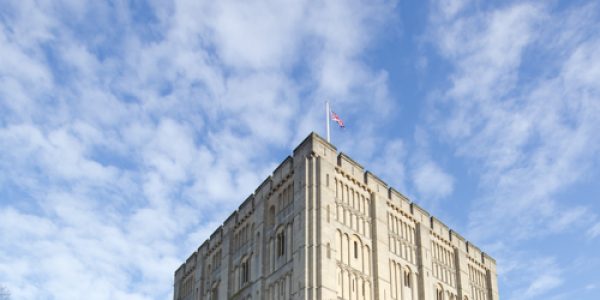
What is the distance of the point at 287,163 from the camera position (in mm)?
60000

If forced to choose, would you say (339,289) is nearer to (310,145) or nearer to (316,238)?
(316,238)

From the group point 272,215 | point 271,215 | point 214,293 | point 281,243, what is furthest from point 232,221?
point 281,243

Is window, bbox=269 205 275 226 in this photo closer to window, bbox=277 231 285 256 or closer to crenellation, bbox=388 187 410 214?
window, bbox=277 231 285 256

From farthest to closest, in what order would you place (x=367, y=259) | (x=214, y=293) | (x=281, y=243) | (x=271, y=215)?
(x=214, y=293), (x=271, y=215), (x=281, y=243), (x=367, y=259)

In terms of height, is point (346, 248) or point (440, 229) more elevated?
point (440, 229)

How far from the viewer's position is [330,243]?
176 ft

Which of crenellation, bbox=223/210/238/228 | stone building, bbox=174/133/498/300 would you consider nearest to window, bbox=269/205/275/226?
stone building, bbox=174/133/498/300

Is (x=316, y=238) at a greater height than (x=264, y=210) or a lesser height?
lesser

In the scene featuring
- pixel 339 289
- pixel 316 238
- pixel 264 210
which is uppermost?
pixel 264 210

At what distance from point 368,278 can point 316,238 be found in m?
6.32

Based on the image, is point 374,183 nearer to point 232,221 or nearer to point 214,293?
point 232,221

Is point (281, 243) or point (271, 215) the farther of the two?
point (271, 215)

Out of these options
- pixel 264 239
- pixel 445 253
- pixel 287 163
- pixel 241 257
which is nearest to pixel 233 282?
pixel 241 257

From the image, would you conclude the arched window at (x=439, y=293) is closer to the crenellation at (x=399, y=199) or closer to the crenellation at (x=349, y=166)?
the crenellation at (x=399, y=199)
